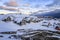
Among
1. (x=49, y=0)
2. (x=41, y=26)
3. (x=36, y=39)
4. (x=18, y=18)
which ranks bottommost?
(x=36, y=39)

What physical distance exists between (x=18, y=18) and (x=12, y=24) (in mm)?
163

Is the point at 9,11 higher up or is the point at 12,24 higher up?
the point at 9,11

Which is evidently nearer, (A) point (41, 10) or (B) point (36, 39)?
(B) point (36, 39)

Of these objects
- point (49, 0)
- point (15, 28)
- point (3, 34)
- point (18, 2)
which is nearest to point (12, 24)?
point (15, 28)

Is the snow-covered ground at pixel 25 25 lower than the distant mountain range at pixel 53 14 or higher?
lower

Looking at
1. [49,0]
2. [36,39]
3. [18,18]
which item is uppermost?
[49,0]

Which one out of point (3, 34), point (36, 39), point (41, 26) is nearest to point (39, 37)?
point (36, 39)

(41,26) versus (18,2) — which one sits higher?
(18,2)

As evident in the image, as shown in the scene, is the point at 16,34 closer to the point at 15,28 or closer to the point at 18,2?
the point at 15,28

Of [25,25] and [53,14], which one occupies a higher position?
[53,14]

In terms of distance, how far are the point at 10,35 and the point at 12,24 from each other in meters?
0.23

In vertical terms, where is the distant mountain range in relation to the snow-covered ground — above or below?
above

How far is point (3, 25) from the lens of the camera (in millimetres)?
2420

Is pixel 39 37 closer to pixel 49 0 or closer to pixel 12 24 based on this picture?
pixel 12 24
